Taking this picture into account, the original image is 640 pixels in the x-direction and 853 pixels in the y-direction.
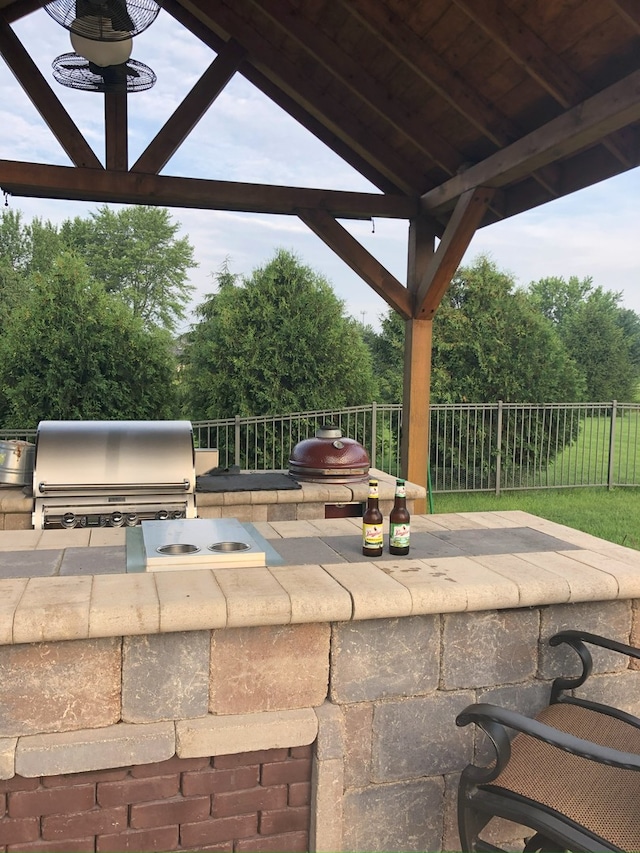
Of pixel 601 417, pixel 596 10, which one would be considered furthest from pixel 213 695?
pixel 601 417

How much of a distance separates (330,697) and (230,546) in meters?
0.58

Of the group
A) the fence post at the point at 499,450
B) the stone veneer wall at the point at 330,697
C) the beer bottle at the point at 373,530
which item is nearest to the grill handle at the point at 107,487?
the beer bottle at the point at 373,530

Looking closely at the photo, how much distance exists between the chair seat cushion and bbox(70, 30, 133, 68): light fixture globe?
3.77 meters

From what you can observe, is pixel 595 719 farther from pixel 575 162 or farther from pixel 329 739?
pixel 575 162

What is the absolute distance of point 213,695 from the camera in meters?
1.84

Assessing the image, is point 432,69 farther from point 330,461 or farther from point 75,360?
point 75,360

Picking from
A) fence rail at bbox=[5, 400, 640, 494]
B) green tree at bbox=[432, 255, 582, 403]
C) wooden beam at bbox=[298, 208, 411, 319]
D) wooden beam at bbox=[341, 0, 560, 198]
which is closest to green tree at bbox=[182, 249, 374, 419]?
fence rail at bbox=[5, 400, 640, 494]

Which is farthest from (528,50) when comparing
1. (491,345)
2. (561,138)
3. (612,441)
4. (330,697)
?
(612,441)

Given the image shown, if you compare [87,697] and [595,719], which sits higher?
[87,697]

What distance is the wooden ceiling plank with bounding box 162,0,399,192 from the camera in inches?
212

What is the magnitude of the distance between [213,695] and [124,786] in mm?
320

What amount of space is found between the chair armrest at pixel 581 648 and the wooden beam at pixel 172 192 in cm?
406

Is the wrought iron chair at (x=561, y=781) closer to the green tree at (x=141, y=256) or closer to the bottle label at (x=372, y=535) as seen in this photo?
the bottle label at (x=372, y=535)

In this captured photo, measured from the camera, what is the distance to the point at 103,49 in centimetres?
376
